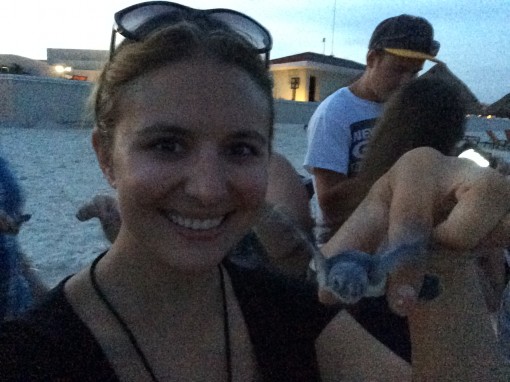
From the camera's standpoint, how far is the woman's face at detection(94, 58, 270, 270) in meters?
0.93

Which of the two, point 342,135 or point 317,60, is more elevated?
point 317,60

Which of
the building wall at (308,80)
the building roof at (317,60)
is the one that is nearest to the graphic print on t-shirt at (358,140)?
the building wall at (308,80)

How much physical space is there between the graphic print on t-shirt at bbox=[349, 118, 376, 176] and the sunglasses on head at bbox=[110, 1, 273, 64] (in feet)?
4.65

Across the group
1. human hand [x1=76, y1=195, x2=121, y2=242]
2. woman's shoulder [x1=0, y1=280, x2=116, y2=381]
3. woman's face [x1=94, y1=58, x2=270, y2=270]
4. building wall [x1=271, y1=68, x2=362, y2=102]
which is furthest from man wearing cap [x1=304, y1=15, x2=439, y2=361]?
building wall [x1=271, y1=68, x2=362, y2=102]

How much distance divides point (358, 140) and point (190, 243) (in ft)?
5.52

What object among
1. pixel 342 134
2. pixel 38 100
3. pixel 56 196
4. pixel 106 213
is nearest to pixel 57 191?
pixel 56 196

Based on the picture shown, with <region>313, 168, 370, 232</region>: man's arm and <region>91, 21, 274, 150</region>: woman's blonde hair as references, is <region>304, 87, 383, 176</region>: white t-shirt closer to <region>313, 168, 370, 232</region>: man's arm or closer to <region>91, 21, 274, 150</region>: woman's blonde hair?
<region>313, 168, 370, 232</region>: man's arm

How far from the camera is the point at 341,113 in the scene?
8.35 feet

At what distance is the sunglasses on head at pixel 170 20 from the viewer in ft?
3.46

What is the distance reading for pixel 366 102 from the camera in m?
2.59

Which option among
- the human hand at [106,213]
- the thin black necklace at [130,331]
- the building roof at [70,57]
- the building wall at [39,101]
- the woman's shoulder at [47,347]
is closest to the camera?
the woman's shoulder at [47,347]

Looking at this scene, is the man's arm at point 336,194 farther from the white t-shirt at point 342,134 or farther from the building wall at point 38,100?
the building wall at point 38,100

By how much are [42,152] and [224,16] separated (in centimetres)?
966

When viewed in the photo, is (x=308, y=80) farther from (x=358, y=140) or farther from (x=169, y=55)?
(x=169, y=55)
